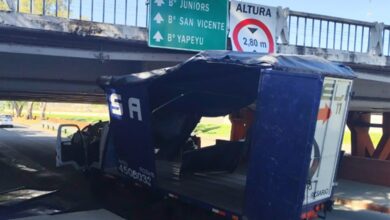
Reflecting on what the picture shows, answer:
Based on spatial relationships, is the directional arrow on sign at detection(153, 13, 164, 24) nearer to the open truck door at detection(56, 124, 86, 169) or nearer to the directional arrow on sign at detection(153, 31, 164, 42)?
the directional arrow on sign at detection(153, 31, 164, 42)

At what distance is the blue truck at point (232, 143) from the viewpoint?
6211mm

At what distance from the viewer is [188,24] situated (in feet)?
34.2

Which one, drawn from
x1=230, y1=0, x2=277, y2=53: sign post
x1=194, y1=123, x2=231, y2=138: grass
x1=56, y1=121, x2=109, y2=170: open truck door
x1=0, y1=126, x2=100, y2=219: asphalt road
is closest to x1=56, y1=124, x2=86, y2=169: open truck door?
x1=56, y1=121, x2=109, y2=170: open truck door

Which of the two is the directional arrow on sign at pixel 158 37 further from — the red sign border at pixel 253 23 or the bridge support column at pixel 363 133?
the bridge support column at pixel 363 133

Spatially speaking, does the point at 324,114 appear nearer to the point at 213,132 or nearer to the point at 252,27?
the point at 252,27

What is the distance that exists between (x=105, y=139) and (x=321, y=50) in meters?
6.15

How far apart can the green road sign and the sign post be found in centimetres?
44

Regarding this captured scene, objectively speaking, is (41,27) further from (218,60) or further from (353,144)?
(353,144)

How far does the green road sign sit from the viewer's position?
1010cm

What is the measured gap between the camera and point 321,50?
42.3 feet

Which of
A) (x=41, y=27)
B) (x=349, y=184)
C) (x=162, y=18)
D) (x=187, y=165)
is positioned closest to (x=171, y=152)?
(x=187, y=165)

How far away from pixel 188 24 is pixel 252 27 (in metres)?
1.84

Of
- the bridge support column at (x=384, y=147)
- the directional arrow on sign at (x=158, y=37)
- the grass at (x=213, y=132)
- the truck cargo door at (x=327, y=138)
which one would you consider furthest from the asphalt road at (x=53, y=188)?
the grass at (x=213, y=132)

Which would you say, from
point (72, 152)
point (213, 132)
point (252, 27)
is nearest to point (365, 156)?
point (252, 27)
